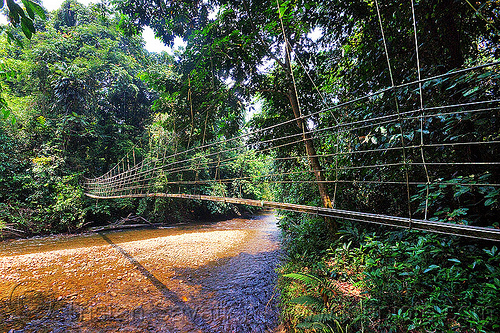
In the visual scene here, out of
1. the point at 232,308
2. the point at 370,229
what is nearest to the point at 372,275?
the point at 370,229

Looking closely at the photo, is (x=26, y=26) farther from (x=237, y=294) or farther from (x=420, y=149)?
(x=237, y=294)

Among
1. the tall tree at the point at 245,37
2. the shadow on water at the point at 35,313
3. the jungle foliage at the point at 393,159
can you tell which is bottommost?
the shadow on water at the point at 35,313

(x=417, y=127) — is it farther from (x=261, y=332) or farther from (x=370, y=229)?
(x=261, y=332)

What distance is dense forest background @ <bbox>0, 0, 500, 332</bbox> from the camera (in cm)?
118

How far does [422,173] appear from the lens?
162 cm

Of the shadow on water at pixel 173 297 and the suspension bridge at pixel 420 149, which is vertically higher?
the suspension bridge at pixel 420 149

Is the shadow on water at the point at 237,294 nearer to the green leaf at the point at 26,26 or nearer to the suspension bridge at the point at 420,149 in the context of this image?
the suspension bridge at the point at 420,149

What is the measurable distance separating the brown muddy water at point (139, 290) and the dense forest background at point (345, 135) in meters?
0.54

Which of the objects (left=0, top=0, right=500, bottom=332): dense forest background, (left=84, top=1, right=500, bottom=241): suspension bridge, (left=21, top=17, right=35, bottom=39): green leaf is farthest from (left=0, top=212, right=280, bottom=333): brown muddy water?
(left=21, top=17, right=35, bottom=39): green leaf

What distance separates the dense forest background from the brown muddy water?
0.54 metres

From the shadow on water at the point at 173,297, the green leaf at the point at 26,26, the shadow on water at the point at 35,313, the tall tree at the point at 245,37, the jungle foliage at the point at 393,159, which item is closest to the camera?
the green leaf at the point at 26,26

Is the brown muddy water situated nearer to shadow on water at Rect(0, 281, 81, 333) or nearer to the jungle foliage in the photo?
shadow on water at Rect(0, 281, 81, 333)

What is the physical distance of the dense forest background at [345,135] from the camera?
3.87 feet

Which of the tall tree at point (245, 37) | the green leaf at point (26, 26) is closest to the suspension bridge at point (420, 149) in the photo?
the tall tree at point (245, 37)
